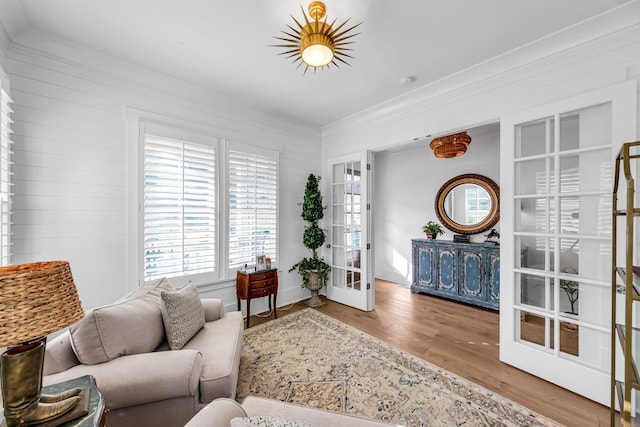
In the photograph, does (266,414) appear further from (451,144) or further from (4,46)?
(451,144)

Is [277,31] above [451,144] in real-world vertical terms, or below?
above

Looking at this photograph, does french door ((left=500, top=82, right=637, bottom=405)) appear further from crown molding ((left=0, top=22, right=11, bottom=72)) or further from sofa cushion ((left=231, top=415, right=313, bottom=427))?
crown molding ((left=0, top=22, right=11, bottom=72))

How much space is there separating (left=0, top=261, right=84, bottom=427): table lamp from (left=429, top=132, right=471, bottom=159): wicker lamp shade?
3881mm

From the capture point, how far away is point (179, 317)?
72.2 inches

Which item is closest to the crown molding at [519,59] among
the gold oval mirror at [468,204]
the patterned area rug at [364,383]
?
→ the gold oval mirror at [468,204]

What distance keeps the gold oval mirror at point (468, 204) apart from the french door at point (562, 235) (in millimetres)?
1953

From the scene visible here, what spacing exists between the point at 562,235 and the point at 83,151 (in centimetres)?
424

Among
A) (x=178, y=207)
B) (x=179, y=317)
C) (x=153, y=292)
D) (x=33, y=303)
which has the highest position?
(x=178, y=207)

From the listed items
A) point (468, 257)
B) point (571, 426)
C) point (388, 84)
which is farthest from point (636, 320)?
point (388, 84)

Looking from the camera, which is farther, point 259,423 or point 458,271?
point 458,271

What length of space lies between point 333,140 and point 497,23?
257 centimetres

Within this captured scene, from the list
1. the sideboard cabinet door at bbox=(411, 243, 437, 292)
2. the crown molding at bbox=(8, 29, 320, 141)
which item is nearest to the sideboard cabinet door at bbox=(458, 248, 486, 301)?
the sideboard cabinet door at bbox=(411, 243, 437, 292)

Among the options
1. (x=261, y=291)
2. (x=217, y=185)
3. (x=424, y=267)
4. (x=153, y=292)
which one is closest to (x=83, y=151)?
(x=217, y=185)

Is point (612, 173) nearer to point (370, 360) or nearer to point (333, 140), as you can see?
point (370, 360)
